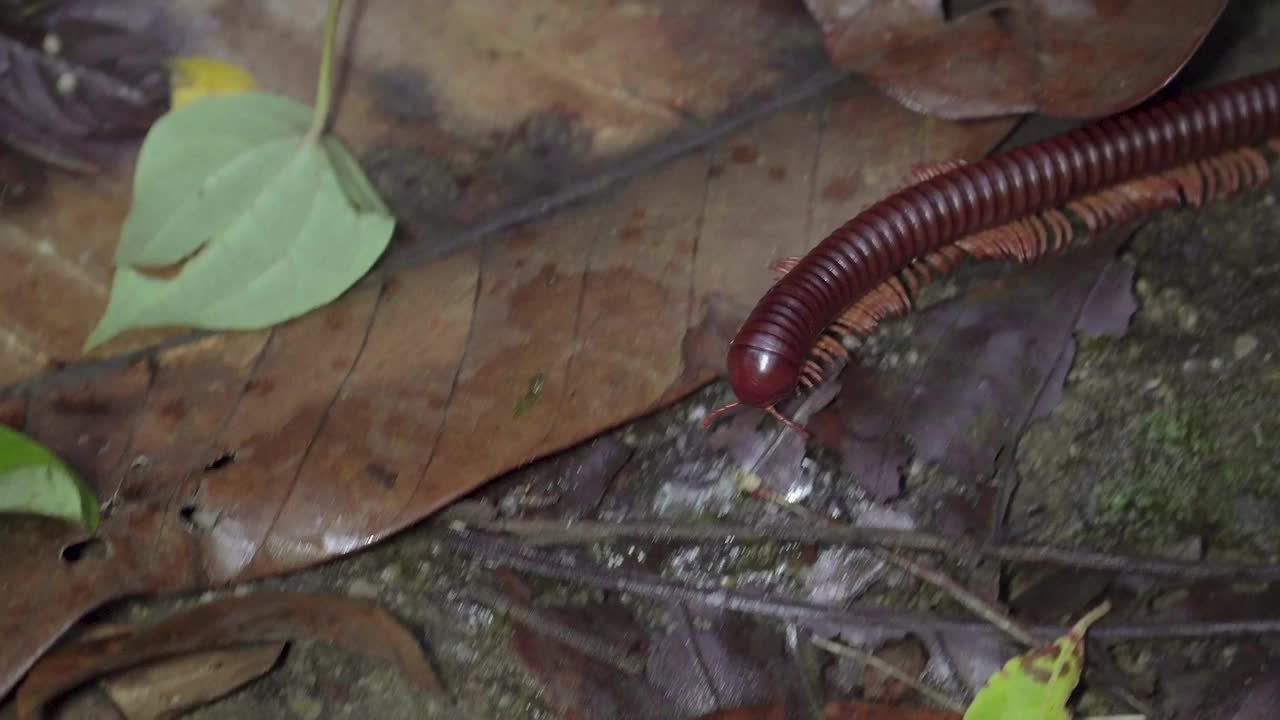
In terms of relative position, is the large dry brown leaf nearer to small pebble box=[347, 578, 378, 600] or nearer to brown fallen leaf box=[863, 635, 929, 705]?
small pebble box=[347, 578, 378, 600]

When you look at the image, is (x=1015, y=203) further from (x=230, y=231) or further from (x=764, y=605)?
(x=230, y=231)

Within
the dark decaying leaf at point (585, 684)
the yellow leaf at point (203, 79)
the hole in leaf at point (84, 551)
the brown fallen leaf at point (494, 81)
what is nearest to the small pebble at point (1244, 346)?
the brown fallen leaf at point (494, 81)

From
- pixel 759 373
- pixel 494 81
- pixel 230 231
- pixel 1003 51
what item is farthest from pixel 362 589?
pixel 1003 51

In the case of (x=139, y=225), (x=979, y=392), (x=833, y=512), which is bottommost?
(x=833, y=512)

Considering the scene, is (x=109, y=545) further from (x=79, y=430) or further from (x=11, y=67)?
(x=11, y=67)

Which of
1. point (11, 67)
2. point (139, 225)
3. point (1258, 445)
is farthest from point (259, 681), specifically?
point (1258, 445)

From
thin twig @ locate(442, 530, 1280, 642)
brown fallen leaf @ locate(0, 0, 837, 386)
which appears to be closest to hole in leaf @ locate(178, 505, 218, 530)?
thin twig @ locate(442, 530, 1280, 642)

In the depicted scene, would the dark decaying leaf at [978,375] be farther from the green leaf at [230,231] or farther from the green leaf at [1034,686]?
the green leaf at [230,231]
